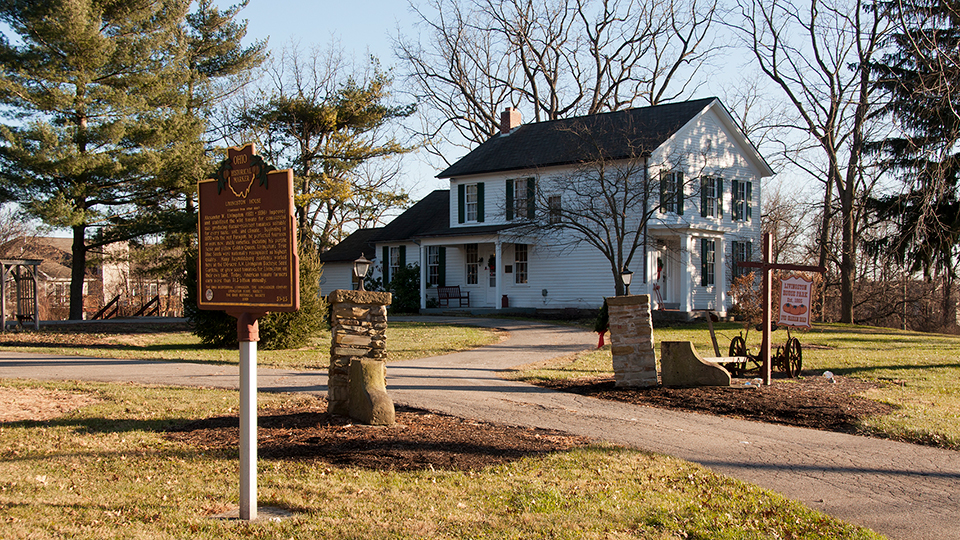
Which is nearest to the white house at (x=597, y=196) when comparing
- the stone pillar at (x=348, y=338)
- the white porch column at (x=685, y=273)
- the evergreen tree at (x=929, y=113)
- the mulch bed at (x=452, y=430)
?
the white porch column at (x=685, y=273)

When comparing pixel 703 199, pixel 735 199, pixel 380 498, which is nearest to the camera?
pixel 380 498

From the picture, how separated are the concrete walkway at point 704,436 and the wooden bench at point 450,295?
1605 centimetres

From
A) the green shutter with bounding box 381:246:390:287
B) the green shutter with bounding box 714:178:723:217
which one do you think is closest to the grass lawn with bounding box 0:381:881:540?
the green shutter with bounding box 714:178:723:217

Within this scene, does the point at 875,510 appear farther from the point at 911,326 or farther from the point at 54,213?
the point at 911,326

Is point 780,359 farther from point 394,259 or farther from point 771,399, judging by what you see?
point 394,259

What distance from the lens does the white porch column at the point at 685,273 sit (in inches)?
1011

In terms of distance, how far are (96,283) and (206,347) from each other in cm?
4095

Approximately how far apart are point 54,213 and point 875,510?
75.9 feet

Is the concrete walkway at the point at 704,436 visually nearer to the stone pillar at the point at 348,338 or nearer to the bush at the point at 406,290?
the stone pillar at the point at 348,338

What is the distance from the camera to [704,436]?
7730 millimetres

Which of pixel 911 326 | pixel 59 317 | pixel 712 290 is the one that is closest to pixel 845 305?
pixel 712 290

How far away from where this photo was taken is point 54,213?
21.6 m

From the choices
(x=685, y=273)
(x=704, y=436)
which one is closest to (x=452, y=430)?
(x=704, y=436)

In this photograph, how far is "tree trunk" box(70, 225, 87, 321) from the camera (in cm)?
2458
